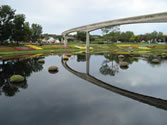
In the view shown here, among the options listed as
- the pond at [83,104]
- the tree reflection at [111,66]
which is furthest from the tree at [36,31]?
the pond at [83,104]

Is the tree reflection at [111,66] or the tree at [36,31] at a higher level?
the tree at [36,31]

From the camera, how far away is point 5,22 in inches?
1879

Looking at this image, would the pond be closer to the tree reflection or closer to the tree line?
the tree reflection

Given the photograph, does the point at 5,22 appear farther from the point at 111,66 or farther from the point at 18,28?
the point at 111,66

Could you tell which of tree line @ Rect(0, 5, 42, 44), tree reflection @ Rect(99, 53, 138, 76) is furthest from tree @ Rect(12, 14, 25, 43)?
tree reflection @ Rect(99, 53, 138, 76)

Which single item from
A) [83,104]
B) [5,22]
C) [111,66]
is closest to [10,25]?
[5,22]

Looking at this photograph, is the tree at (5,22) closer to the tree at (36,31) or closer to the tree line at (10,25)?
the tree line at (10,25)

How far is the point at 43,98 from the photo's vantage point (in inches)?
374

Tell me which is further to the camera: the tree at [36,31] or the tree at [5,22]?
the tree at [36,31]

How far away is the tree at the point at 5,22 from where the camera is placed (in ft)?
152

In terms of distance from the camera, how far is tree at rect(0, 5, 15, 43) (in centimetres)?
4622

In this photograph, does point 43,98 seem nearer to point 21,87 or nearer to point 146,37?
point 21,87

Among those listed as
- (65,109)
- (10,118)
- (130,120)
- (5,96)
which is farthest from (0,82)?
(130,120)

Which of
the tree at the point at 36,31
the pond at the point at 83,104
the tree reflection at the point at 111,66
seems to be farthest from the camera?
the tree at the point at 36,31
